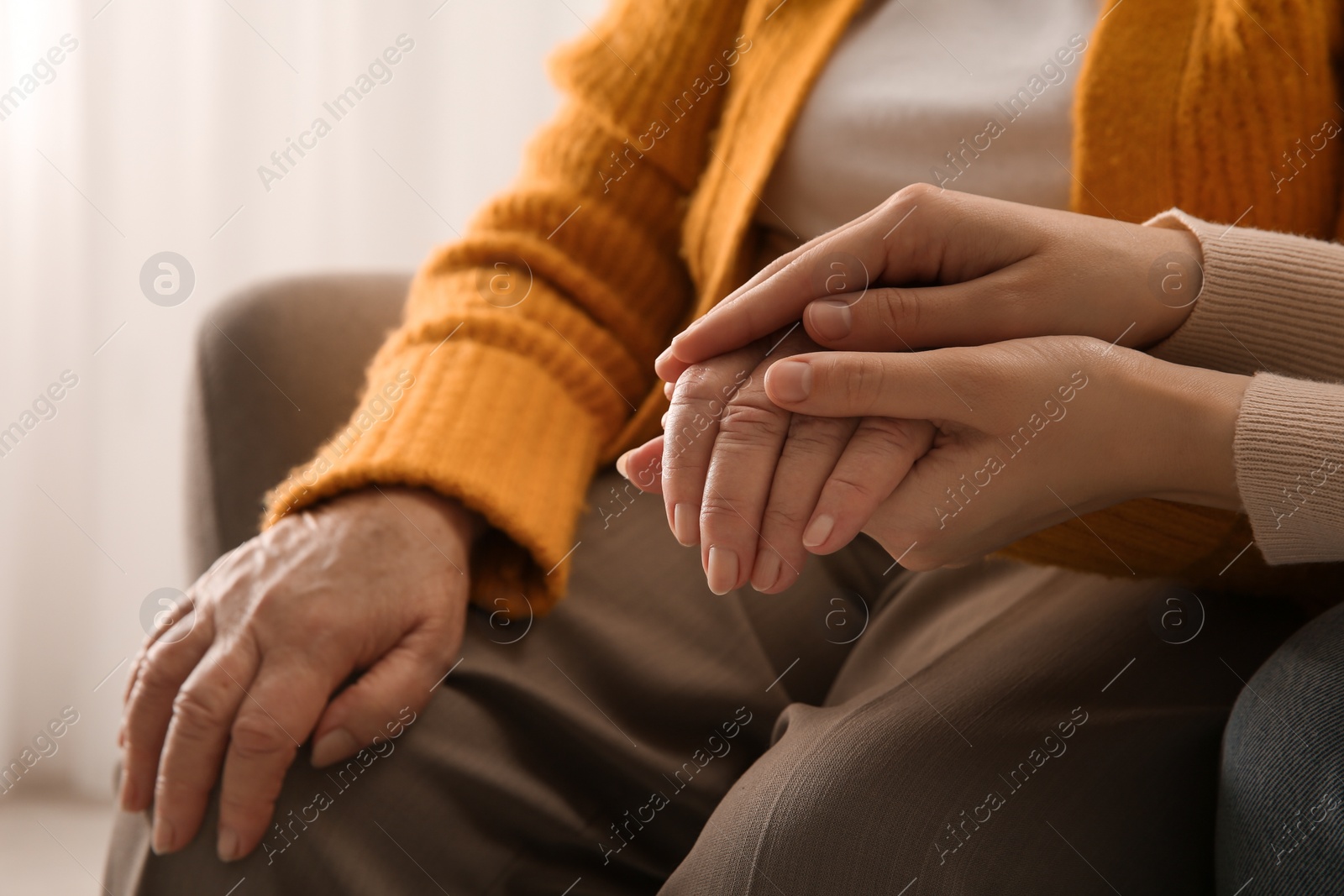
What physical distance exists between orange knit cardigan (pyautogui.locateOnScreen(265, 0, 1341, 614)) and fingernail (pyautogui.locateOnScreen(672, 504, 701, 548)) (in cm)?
17

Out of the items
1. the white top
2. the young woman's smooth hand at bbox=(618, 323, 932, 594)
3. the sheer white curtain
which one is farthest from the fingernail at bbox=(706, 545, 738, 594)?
the sheer white curtain

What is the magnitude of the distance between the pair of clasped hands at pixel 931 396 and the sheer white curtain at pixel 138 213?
1.07m

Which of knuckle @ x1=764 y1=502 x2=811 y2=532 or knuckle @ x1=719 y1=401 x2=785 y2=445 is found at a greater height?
knuckle @ x1=719 y1=401 x2=785 y2=445

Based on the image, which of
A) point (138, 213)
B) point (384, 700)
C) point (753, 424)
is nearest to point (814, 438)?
→ point (753, 424)

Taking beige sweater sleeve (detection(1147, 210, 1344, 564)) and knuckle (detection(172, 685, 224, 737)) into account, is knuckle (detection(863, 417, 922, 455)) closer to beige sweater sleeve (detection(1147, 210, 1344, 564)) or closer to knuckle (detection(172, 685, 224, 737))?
beige sweater sleeve (detection(1147, 210, 1344, 564))

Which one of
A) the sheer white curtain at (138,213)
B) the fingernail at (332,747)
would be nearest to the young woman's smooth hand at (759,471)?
the fingernail at (332,747)

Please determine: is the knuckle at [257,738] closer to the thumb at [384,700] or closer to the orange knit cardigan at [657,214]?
the thumb at [384,700]

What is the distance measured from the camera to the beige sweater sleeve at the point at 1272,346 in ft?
1.33

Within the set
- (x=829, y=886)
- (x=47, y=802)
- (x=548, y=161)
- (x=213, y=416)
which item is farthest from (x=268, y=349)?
(x=47, y=802)

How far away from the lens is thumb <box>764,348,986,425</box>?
15.2 inches

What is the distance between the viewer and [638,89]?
0.71 meters

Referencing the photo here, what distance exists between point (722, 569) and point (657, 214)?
1.38 feet

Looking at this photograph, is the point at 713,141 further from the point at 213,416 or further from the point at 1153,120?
the point at 213,416

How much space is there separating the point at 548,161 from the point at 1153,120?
428 millimetres
